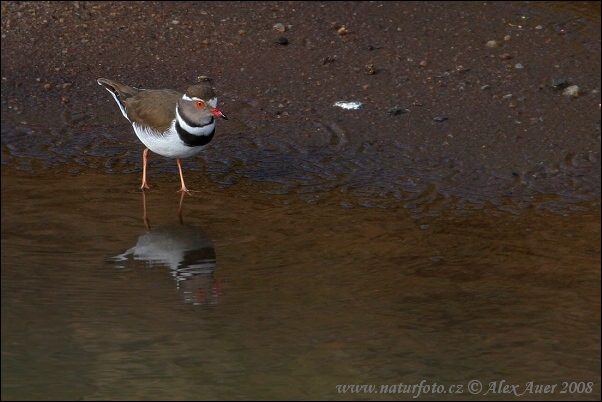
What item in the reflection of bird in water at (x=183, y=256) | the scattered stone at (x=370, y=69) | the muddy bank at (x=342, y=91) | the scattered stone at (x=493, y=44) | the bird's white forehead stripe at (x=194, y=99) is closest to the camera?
the reflection of bird in water at (x=183, y=256)

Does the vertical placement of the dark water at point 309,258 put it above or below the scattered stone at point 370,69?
below

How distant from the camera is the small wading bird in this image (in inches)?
323

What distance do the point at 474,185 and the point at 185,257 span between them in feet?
9.00

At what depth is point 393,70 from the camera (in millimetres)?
10492

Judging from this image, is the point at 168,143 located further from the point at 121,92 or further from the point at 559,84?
the point at 559,84

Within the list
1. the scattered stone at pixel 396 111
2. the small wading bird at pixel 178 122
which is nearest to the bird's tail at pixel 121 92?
the small wading bird at pixel 178 122

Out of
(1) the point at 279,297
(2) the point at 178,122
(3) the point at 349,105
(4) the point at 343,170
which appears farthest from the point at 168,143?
(3) the point at 349,105

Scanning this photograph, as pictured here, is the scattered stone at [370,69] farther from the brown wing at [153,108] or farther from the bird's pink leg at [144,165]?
the bird's pink leg at [144,165]

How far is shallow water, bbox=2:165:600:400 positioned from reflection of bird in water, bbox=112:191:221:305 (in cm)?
2

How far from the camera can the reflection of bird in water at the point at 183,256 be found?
6.89m

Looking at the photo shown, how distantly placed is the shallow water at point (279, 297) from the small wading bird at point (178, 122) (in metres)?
0.41

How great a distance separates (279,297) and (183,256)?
1.02m

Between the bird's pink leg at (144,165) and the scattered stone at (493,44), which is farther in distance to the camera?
the scattered stone at (493,44)

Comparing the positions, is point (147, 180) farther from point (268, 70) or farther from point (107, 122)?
point (268, 70)
